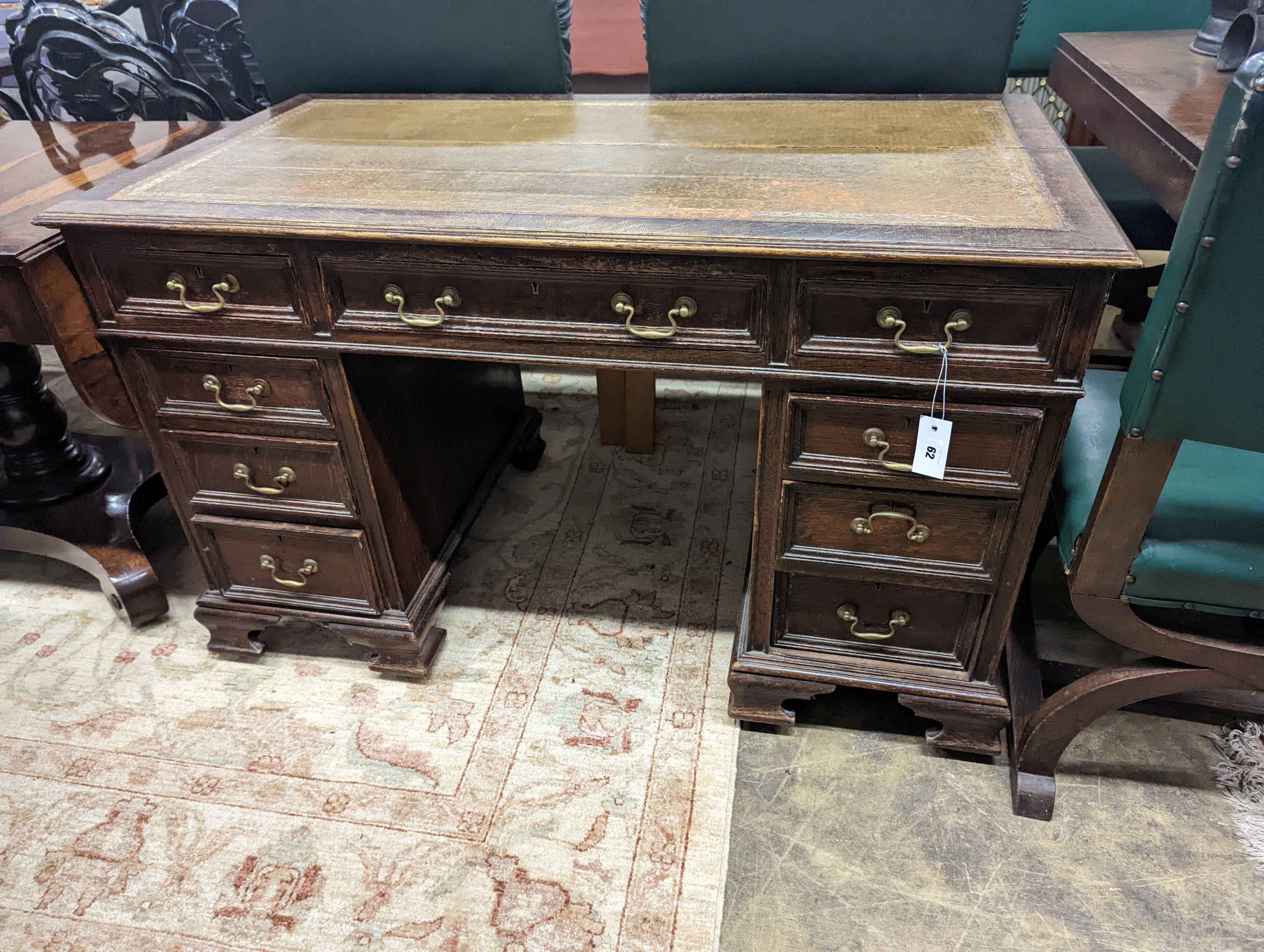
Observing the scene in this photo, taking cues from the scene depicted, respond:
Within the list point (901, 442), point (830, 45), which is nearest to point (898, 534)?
point (901, 442)

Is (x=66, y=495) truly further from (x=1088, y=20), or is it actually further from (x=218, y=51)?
(x=1088, y=20)

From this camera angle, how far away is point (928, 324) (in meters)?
0.96

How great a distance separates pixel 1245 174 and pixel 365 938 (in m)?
1.31

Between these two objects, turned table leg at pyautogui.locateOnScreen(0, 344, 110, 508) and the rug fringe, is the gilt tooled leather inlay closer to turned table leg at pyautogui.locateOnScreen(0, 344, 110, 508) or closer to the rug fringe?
turned table leg at pyautogui.locateOnScreen(0, 344, 110, 508)

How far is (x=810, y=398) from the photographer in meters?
1.04

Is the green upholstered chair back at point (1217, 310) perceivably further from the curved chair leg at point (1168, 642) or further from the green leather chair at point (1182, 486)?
the curved chair leg at point (1168, 642)

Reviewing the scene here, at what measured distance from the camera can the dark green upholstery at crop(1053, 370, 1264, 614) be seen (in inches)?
38.0

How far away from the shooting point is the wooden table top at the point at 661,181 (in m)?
0.94

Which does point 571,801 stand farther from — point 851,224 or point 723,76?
point 723,76

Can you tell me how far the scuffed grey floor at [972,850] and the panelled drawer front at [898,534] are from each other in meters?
0.35

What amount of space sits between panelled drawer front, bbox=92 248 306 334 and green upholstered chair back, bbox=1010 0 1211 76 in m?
1.58

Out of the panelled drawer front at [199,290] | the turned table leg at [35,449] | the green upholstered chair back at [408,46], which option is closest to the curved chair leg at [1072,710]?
the panelled drawer front at [199,290]

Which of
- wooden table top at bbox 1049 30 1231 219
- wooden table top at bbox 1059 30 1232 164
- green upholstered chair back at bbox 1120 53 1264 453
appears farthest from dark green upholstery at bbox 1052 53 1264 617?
wooden table top at bbox 1059 30 1232 164

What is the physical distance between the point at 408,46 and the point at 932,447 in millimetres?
1133
